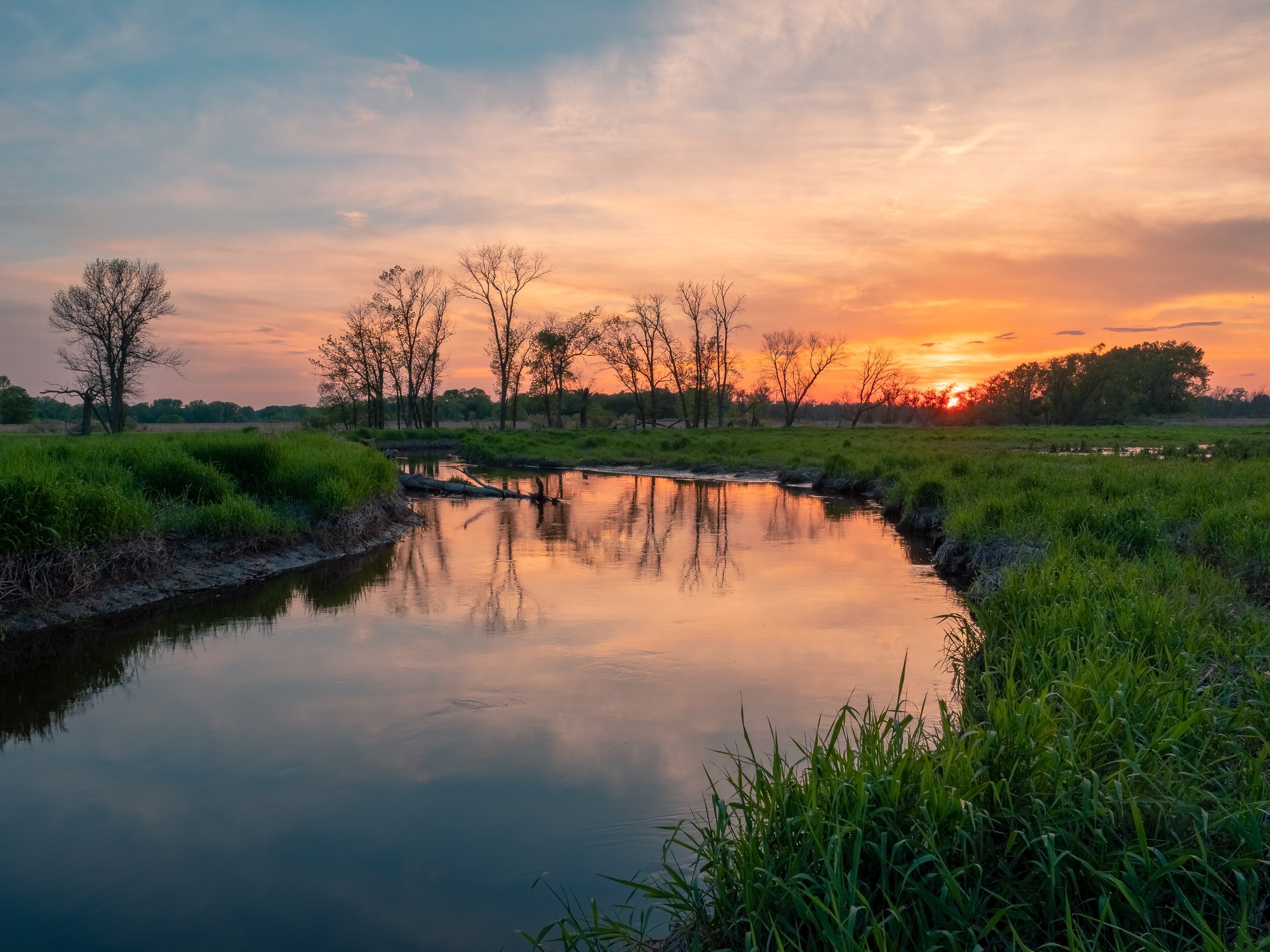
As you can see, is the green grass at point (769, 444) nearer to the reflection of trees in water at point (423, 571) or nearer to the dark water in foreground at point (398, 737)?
the reflection of trees in water at point (423, 571)

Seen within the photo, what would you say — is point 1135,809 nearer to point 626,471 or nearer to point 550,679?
point 550,679

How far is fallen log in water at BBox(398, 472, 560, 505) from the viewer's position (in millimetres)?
21891

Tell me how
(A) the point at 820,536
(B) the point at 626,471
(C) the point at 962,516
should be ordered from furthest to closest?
(B) the point at 626,471 < (A) the point at 820,536 < (C) the point at 962,516

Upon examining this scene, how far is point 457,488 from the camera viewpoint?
2239 centimetres

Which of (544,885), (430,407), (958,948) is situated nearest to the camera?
(958,948)

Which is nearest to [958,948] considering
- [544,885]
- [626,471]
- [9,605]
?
[544,885]

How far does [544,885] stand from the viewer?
406cm

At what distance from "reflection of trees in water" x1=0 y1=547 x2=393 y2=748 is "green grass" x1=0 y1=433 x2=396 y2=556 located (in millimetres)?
1054

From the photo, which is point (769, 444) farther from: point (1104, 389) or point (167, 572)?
point (1104, 389)

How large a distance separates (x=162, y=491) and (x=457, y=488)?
11313 mm

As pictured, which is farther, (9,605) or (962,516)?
(962,516)

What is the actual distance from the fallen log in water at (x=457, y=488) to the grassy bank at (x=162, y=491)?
4890 mm

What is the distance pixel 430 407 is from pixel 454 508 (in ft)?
129

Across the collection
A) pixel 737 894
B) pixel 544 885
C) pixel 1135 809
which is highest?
pixel 1135 809
